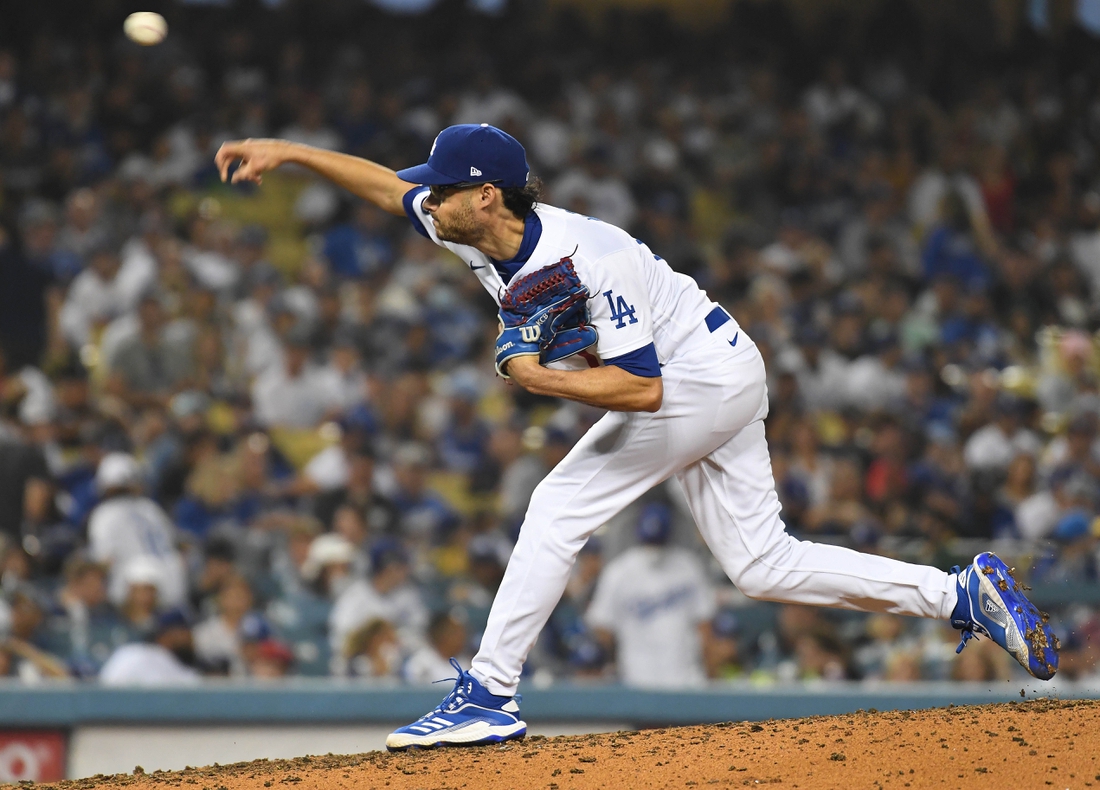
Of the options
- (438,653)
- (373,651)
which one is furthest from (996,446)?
(373,651)

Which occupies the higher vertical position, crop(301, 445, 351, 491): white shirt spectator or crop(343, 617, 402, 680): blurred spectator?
crop(301, 445, 351, 491): white shirt spectator

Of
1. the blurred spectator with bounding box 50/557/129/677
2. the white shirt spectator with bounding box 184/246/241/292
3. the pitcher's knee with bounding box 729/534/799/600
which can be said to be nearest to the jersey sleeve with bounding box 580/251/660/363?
the pitcher's knee with bounding box 729/534/799/600

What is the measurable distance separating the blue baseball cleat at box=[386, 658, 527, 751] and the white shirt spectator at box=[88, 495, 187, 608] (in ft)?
10.9

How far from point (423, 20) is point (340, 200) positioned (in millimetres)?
2941

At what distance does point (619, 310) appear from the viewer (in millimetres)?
3361

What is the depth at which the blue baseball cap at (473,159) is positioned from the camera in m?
3.33

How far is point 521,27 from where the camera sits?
43.6 ft

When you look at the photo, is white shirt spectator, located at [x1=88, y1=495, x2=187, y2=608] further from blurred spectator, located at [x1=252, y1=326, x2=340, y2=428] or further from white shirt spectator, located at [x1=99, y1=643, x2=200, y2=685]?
blurred spectator, located at [x1=252, y1=326, x2=340, y2=428]

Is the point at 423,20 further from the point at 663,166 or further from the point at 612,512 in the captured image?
the point at 612,512

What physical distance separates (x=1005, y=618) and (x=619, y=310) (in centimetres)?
133

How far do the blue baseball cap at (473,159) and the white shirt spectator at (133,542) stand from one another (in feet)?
12.8

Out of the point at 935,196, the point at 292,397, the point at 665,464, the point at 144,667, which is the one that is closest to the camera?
the point at 665,464

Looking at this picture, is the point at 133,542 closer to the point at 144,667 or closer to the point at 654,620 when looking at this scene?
the point at 144,667

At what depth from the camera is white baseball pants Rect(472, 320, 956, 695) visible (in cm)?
349
